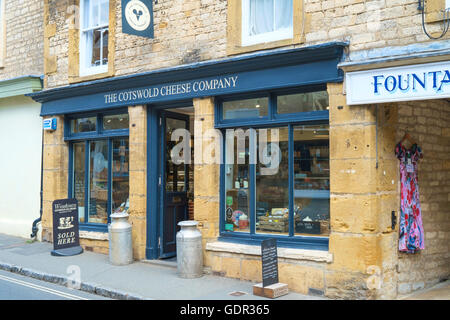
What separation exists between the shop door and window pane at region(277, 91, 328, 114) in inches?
118

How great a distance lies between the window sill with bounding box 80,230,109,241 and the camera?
1060cm

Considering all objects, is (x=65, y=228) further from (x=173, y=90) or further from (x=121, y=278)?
(x=173, y=90)

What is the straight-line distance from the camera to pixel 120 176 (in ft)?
35.3

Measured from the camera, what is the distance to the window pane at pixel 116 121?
10594 millimetres

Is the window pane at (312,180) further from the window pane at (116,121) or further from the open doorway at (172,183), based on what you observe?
the window pane at (116,121)

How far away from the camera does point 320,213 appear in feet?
25.6

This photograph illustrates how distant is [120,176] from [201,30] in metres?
3.75

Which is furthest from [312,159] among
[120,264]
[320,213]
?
[120,264]

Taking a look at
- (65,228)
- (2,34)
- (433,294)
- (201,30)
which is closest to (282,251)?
(433,294)

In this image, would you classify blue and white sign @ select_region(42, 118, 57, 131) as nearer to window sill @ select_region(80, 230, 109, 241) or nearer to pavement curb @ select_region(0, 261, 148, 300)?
window sill @ select_region(80, 230, 109, 241)

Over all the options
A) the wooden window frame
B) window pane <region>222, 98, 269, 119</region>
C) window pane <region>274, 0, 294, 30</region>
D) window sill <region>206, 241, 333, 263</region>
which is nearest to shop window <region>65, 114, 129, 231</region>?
window pane <region>222, 98, 269, 119</region>

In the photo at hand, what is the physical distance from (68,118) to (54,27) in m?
2.28

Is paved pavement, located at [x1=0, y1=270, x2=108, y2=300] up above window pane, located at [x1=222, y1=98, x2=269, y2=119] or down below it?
below

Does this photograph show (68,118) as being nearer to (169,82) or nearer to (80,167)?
(80,167)
